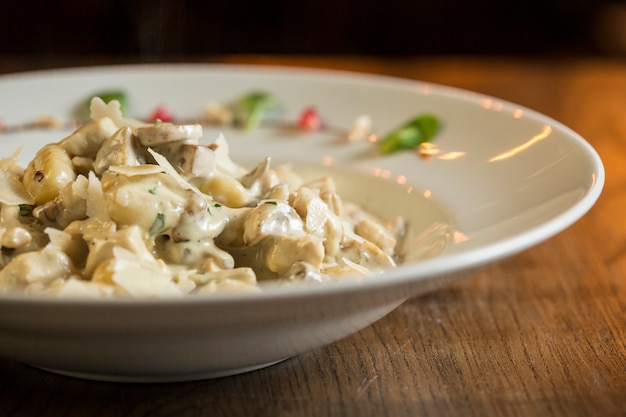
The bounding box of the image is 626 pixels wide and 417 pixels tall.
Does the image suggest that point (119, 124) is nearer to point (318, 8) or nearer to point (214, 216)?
point (214, 216)

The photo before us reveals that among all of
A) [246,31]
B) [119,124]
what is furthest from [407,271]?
[246,31]

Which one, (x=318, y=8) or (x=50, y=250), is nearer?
(x=50, y=250)

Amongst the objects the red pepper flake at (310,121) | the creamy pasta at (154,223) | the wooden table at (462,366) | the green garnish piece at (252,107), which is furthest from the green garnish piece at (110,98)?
the wooden table at (462,366)

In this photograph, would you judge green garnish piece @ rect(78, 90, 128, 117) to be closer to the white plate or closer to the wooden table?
the white plate

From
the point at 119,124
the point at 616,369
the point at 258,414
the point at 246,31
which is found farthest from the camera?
the point at 246,31

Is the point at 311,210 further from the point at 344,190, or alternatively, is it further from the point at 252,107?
the point at 252,107

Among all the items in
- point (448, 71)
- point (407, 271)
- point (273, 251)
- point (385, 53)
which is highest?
point (407, 271)

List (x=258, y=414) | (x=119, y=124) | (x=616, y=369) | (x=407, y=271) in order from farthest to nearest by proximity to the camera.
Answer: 1. (x=119, y=124)
2. (x=616, y=369)
3. (x=258, y=414)
4. (x=407, y=271)
